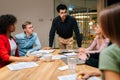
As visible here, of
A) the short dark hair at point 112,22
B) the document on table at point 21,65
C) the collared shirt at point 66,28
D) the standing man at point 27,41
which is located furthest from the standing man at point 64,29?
the short dark hair at point 112,22

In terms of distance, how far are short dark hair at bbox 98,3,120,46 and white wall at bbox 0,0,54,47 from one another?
5598mm

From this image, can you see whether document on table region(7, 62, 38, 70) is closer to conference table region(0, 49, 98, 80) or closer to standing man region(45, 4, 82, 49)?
Answer: conference table region(0, 49, 98, 80)

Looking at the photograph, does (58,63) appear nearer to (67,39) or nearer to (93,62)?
(93,62)

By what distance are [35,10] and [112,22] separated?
5778mm

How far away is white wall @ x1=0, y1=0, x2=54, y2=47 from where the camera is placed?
251 inches

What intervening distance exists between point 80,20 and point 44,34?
143 cm

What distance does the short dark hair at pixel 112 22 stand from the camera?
2.64 feet

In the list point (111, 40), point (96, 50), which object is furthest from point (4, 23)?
point (111, 40)

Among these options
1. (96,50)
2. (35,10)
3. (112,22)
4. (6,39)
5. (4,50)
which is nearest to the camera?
(112,22)

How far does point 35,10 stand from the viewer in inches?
253

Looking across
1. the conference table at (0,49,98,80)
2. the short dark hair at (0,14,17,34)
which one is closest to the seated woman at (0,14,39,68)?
the short dark hair at (0,14,17,34)

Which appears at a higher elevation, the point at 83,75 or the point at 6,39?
the point at 6,39

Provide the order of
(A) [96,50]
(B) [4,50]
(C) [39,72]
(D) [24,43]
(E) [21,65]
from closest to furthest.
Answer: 1. (C) [39,72]
2. (E) [21,65]
3. (B) [4,50]
4. (A) [96,50]
5. (D) [24,43]

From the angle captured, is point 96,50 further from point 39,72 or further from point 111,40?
point 111,40
